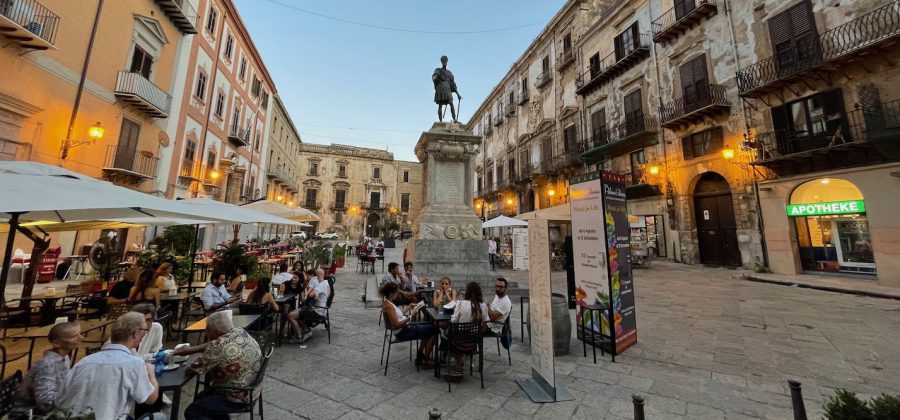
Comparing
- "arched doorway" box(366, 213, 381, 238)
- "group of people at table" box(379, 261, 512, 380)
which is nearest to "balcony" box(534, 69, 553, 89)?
"group of people at table" box(379, 261, 512, 380)

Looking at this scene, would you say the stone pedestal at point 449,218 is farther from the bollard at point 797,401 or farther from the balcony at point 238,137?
the balcony at point 238,137

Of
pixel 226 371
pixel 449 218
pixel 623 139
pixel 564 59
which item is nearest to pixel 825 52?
pixel 623 139

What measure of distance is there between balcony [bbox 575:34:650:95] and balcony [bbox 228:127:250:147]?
20.5m

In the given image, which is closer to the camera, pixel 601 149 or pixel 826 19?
pixel 826 19

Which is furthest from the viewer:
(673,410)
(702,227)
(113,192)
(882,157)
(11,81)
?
(702,227)

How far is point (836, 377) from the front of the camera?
335cm

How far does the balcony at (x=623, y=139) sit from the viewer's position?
14.9 metres

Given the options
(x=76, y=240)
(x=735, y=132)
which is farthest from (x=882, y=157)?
(x=76, y=240)

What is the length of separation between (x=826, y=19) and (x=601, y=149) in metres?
8.31

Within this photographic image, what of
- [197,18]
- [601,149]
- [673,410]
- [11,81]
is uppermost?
[197,18]

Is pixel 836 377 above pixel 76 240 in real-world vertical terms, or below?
below

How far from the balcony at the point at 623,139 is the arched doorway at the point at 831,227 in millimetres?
5705

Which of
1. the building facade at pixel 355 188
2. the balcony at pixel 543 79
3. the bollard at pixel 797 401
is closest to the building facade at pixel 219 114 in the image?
the bollard at pixel 797 401

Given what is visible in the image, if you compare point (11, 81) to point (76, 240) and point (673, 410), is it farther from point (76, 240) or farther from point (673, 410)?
point (673, 410)
